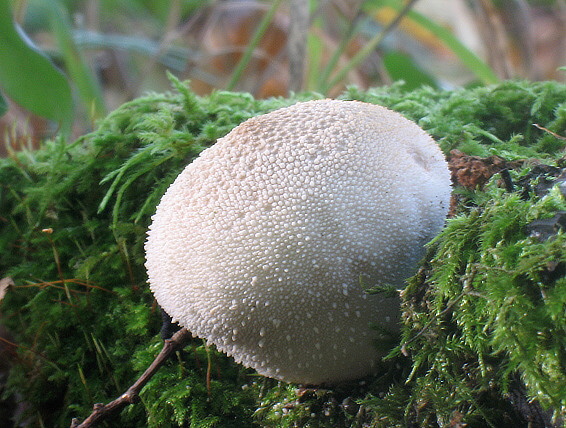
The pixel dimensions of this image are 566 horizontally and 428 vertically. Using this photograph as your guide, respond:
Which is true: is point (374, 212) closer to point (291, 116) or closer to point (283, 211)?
point (283, 211)

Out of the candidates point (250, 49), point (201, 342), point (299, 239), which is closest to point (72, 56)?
point (250, 49)

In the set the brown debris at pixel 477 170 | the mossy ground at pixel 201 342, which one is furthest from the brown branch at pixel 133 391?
the brown debris at pixel 477 170

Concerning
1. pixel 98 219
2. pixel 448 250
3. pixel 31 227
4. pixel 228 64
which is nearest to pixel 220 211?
pixel 448 250

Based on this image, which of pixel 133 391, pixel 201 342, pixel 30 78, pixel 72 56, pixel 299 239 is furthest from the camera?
pixel 72 56

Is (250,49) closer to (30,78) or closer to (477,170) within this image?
(30,78)

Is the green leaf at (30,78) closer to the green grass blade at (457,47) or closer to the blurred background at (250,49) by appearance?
the blurred background at (250,49)

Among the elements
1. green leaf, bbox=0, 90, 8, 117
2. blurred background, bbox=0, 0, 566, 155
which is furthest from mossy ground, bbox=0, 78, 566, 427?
blurred background, bbox=0, 0, 566, 155
